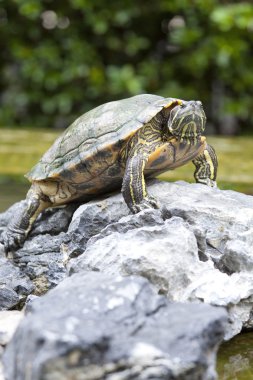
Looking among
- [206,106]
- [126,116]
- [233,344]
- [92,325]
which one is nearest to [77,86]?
[206,106]

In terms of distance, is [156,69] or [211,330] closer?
[211,330]

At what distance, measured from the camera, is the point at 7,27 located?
8750 millimetres

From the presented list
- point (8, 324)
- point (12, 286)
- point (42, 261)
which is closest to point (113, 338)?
point (8, 324)

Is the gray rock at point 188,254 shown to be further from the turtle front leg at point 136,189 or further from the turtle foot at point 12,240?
the turtle foot at point 12,240

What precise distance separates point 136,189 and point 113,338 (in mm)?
1079

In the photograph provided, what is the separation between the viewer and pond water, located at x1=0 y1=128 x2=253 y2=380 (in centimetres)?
200

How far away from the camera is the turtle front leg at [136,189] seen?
2.53 metres

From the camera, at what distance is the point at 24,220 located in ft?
9.48

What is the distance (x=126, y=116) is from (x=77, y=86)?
5746mm

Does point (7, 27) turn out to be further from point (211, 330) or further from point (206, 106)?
point (211, 330)

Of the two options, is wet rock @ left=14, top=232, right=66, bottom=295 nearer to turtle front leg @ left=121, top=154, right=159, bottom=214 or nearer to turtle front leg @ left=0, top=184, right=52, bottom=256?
turtle front leg @ left=0, top=184, right=52, bottom=256

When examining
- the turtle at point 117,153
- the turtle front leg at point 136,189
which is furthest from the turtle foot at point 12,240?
the turtle front leg at point 136,189

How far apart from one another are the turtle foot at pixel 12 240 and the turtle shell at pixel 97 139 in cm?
25

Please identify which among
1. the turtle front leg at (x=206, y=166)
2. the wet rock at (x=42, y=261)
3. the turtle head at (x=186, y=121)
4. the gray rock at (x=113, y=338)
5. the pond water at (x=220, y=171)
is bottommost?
the pond water at (x=220, y=171)
